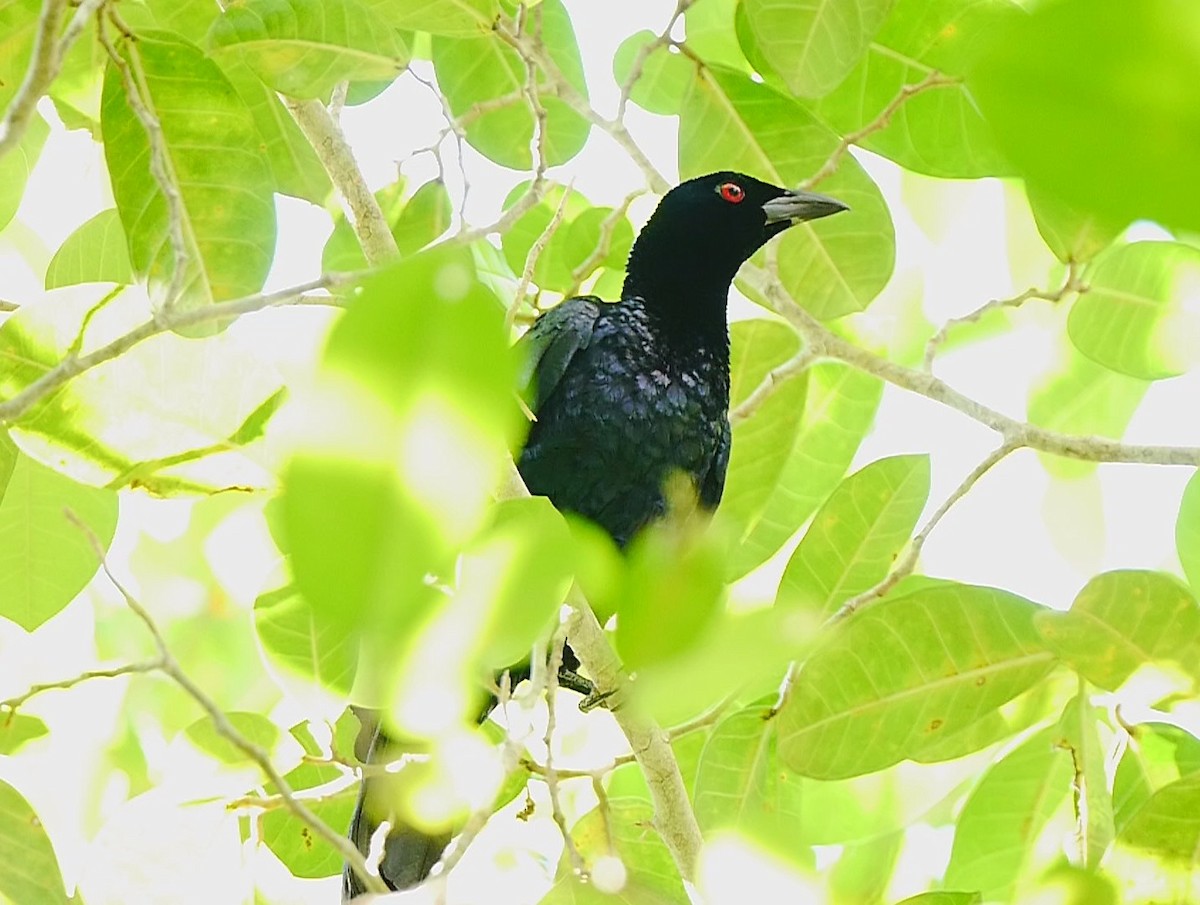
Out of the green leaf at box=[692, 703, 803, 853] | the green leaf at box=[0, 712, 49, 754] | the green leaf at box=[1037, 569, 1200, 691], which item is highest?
the green leaf at box=[1037, 569, 1200, 691]

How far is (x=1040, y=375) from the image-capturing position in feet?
13.4

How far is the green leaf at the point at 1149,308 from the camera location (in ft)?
10.3

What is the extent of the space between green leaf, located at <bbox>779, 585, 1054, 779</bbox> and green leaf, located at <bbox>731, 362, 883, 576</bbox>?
0.98 m

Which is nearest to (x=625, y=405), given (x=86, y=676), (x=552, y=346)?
(x=552, y=346)

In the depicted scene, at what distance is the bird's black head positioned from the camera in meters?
4.08

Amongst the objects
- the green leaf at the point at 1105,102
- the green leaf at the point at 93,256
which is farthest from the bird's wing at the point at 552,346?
the green leaf at the point at 1105,102

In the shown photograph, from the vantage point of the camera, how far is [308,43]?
269 centimetres

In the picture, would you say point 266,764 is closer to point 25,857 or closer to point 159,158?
point 25,857

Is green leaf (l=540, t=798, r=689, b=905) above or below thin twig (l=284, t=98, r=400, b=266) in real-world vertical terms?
below

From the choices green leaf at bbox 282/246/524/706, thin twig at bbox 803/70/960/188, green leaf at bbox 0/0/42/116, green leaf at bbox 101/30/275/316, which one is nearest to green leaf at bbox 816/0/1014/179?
thin twig at bbox 803/70/960/188

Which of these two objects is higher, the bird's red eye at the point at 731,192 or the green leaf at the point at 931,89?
the green leaf at the point at 931,89

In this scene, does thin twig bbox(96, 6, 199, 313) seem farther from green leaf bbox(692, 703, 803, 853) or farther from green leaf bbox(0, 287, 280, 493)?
green leaf bbox(692, 703, 803, 853)

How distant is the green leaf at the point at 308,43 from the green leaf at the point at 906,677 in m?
1.42

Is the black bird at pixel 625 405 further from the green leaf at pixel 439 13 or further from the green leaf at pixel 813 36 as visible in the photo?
the green leaf at pixel 439 13
